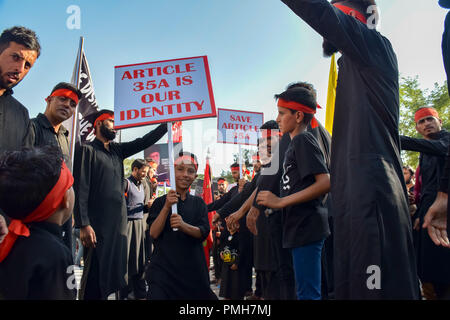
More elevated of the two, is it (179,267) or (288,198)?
(288,198)

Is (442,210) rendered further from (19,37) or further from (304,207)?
(19,37)

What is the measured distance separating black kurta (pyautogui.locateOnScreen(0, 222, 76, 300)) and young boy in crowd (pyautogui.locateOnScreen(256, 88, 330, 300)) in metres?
1.37

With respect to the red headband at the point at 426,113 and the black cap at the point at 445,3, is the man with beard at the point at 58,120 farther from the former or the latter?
the red headband at the point at 426,113

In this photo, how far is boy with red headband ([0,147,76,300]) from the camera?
1.51 metres

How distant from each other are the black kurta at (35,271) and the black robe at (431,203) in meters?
3.38

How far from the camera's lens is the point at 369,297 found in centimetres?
166

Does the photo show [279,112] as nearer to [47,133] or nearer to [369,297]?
[369,297]

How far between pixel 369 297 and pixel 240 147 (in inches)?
239

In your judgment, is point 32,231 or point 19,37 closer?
point 32,231

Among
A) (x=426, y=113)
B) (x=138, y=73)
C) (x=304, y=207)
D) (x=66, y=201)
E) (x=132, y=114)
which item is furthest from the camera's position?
(x=426, y=113)

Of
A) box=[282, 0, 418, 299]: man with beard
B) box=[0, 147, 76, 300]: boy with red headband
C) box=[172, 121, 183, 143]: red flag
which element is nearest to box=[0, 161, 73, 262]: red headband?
box=[0, 147, 76, 300]: boy with red headband

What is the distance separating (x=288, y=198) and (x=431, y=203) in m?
A: 2.56

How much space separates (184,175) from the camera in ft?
11.6

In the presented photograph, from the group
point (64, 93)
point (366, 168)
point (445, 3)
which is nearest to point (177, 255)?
point (366, 168)
